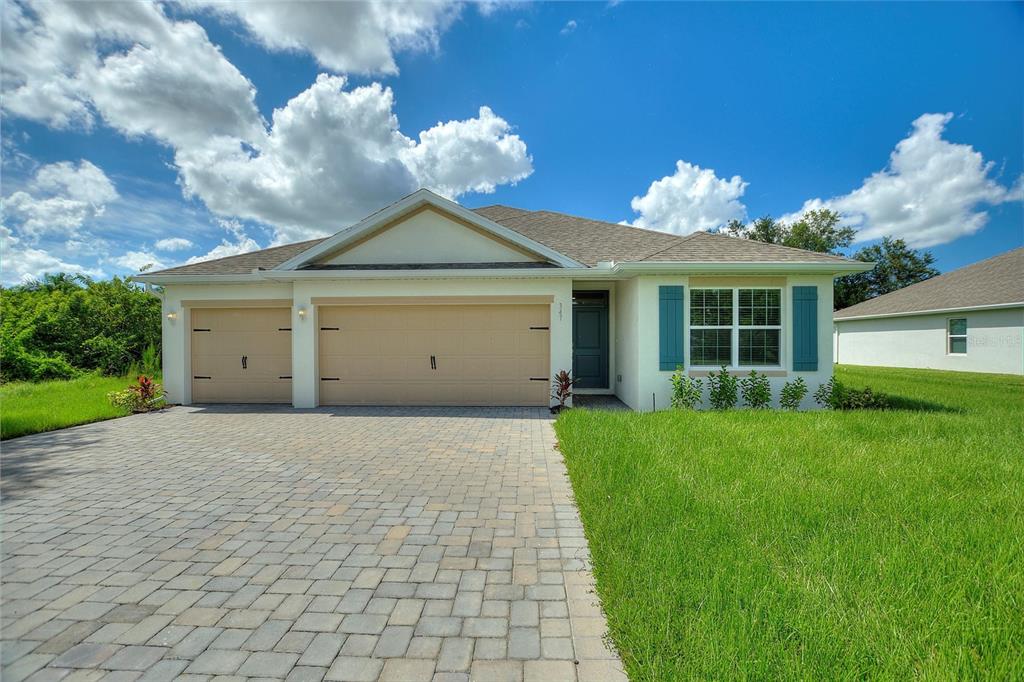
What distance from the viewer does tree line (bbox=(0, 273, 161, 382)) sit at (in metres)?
12.6

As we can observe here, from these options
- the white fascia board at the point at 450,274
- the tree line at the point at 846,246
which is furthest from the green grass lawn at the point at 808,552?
the tree line at the point at 846,246

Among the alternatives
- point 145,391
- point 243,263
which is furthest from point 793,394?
point 145,391

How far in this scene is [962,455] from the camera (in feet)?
16.3

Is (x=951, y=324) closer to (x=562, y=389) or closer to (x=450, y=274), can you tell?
(x=562, y=389)

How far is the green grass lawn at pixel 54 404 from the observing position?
7258 millimetres

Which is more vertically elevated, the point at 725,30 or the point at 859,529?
the point at 725,30

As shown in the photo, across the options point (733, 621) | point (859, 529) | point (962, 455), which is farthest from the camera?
point (962, 455)

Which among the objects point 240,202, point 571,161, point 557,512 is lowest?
point 557,512

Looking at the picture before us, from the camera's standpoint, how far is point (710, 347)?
8688 millimetres

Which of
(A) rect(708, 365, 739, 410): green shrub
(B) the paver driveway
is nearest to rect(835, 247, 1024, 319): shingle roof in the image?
(A) rect(708, 365, 739, 410): green shrub

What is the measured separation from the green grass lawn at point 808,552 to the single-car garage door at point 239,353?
805cm

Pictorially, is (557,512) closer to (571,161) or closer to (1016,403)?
(1016,403)

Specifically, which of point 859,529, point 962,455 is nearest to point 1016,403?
point 962,455

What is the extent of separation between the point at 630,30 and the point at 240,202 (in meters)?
11.9
